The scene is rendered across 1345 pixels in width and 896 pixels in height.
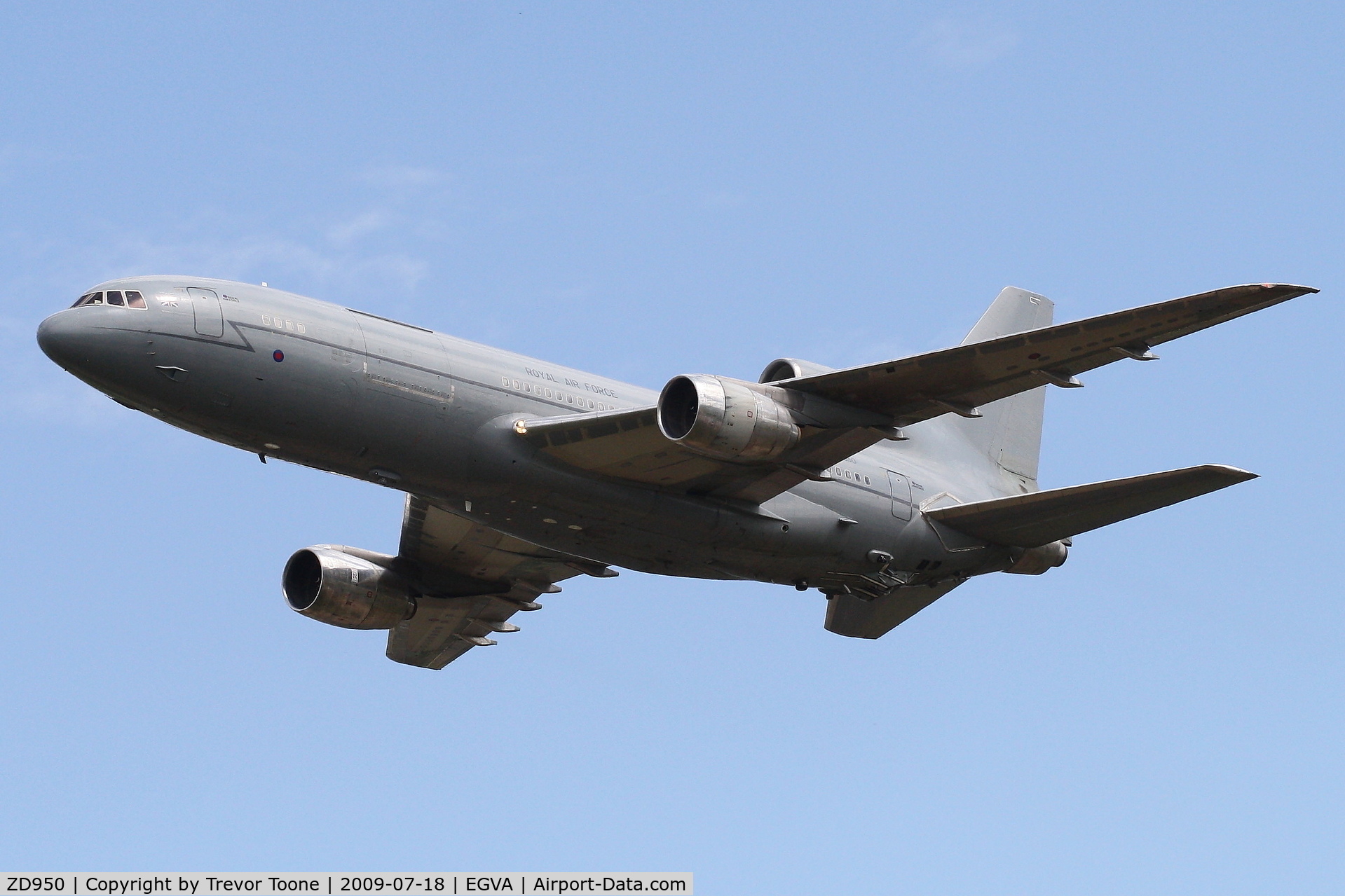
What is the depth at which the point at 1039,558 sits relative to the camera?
131 feet

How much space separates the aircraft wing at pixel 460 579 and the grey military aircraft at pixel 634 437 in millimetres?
167

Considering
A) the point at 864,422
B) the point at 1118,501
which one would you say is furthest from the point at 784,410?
the point at 1118,501

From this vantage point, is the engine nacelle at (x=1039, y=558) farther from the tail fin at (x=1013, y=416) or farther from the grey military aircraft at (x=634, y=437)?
the tail fin at (x=1013, y=416)

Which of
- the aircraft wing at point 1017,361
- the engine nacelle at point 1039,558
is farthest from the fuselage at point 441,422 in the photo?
the aircraft wing at point 1017,361

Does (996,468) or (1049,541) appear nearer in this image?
(1049,541)

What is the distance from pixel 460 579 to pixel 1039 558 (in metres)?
14.5

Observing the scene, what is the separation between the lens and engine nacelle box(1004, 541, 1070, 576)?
3969 centimetres

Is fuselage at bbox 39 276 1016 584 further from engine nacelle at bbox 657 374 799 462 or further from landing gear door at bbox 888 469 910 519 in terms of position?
engine nacelle at bbox 657 374 799 462

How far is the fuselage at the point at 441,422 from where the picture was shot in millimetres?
30891

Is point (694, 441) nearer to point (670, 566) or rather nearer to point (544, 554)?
point (670, 566)

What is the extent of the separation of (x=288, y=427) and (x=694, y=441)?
7775 millimetres

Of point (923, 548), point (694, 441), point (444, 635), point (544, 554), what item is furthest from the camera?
point (444, 635)

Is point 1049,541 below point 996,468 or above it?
below

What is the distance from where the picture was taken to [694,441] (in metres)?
31.3
